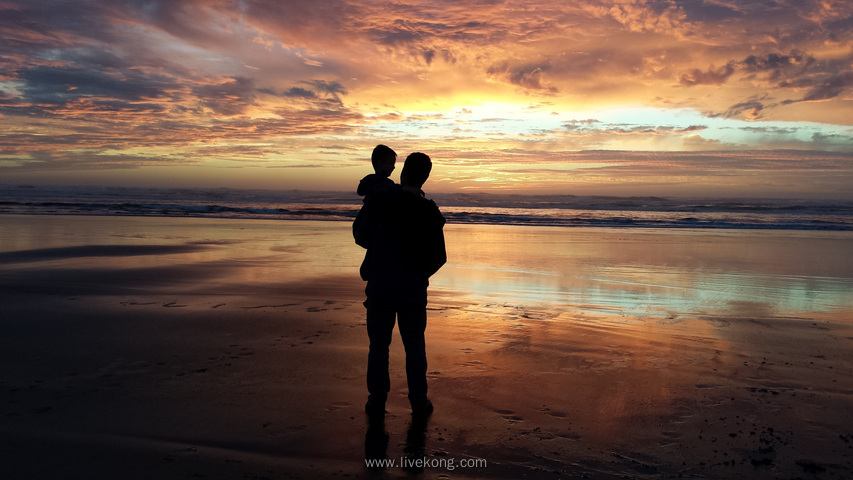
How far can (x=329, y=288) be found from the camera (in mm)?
8719

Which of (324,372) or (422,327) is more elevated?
(422,327)

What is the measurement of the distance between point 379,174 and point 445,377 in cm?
189

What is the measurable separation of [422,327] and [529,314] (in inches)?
136

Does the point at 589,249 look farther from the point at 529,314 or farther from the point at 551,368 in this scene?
the point at 551,368

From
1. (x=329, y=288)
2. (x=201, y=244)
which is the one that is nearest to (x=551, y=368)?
(x=329, y=288)

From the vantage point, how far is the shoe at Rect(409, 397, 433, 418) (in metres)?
3.79

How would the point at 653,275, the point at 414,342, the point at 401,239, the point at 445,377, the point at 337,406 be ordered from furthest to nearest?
the point at 653,275, the point at 445,377, the point at 337,406, the point at 414,342, the point at 401,239

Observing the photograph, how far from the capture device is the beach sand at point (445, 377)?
10.5ft

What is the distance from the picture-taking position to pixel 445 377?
4613 mm

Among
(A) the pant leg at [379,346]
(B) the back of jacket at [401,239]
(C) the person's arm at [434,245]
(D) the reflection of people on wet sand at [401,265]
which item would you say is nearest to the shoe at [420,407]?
(D) the reflection of people on wet sand at [401,265]

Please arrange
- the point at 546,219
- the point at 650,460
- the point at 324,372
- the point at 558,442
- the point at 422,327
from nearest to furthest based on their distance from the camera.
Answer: the point at 650,460, the point at 558,442, the point at 422,327, the point at 324,372, the point at 546,219

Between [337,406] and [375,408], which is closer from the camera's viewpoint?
[375,408]

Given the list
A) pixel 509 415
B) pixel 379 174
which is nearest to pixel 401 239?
pixel 379 174

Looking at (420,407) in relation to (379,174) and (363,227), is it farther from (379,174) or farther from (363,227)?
(379,174)
